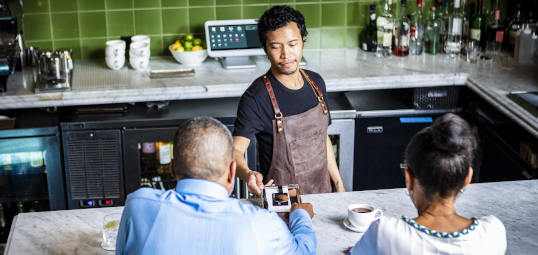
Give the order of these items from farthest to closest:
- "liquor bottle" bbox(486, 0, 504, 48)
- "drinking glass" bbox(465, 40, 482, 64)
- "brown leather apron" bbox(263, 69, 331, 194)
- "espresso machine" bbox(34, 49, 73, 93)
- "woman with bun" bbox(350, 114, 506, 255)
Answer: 1. "liquor bottle" bbox(486, 0, 504, 48)
2. "drinking glass" bbox(465, 40, 482, 64)
3. "espresso machine" bbox(34, 49, 73, 93)
4. "brown leather apron" bbox(263, 69, 331, 194)
5. "woman with bun" bbox(350, 114, 506, 255)

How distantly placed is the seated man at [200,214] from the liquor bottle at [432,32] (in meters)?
2.63

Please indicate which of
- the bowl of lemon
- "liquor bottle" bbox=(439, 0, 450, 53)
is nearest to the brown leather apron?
A: the bowl of lemon

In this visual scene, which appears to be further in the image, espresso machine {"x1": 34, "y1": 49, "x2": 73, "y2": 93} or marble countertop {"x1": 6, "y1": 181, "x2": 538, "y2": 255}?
espresso machine {"x1": 34, "y1": 49, "x2": 73, "y2": 93}

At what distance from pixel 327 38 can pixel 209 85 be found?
1.10 meters

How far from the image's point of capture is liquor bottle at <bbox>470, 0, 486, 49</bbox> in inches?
138

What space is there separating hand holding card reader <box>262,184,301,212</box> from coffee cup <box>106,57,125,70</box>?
6.22ft

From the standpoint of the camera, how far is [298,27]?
84.4 inches

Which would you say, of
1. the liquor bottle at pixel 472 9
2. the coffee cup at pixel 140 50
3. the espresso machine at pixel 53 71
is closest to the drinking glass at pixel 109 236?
the espresso machine at pixel 53 71

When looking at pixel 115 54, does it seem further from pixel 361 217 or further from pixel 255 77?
pixel 361 217

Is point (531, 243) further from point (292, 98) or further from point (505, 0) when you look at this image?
point (505, 0)

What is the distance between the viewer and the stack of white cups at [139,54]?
332 cm

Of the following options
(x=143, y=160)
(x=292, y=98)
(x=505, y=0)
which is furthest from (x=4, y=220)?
(x=505, y=0)

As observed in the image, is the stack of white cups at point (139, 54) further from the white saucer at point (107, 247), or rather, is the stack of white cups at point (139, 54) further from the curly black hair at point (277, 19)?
the white saucer at point (107, 247)

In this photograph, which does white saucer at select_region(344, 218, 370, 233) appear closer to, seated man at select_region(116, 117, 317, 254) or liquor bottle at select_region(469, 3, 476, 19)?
seated man at select_region(116, 117, 317, 254)
